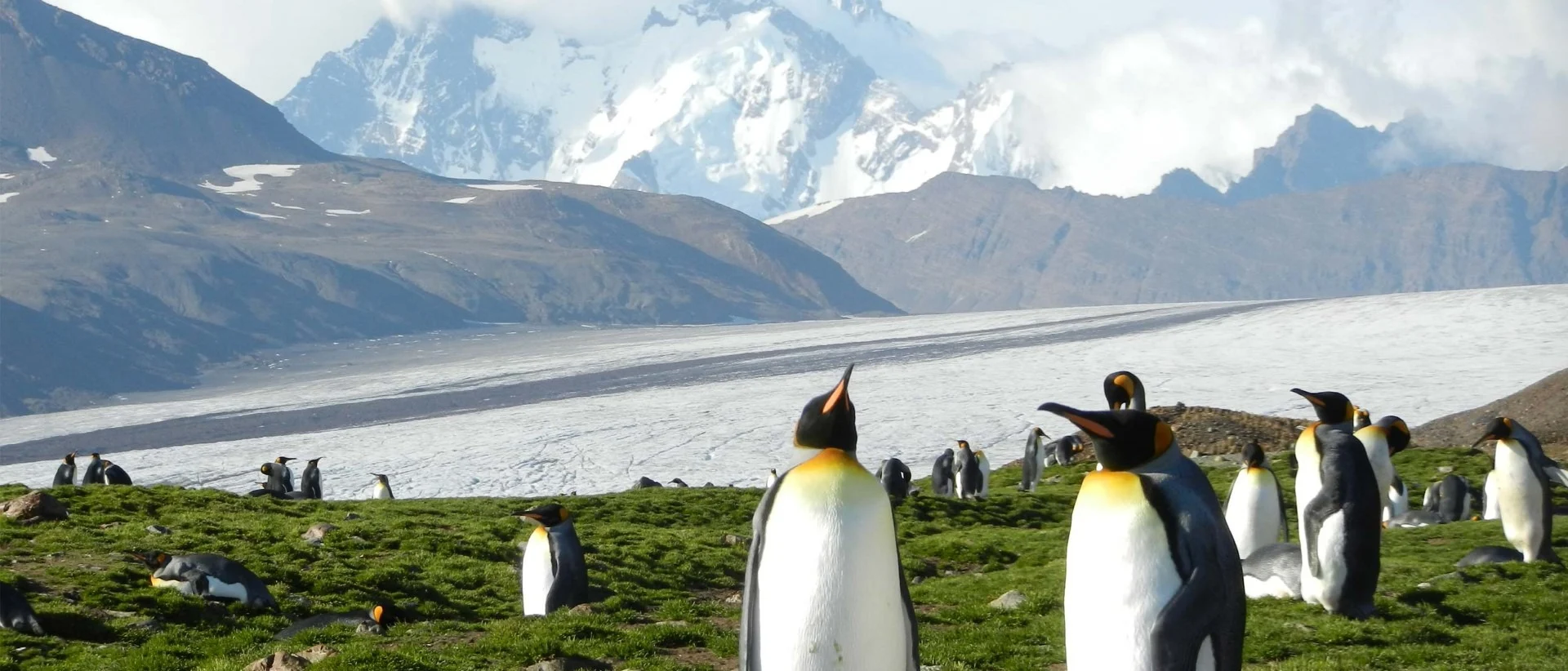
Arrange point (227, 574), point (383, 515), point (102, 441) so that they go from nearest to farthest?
point (227, 574), point (383, 515), point (102, 441)

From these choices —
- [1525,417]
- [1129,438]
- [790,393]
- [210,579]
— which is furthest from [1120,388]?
[790,393]

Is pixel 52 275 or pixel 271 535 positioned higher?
pixel 52 275

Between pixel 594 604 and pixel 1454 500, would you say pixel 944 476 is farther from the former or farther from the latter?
pixel 594 604

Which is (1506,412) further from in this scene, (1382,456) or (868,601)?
(868,601)

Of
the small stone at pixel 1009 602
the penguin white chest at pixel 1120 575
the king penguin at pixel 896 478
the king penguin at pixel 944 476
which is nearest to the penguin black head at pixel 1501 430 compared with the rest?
the small stone at pixel 1009 602

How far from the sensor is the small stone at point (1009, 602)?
12.1 meters

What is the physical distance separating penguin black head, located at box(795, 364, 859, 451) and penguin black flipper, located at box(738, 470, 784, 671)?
0.26m

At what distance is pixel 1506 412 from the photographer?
34406mm

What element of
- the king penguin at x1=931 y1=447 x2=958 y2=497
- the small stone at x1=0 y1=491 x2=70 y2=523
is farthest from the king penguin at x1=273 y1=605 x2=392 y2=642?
the king penguin at x1=931 y1=447 x2=958 y2=497

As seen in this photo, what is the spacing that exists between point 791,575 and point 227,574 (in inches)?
308

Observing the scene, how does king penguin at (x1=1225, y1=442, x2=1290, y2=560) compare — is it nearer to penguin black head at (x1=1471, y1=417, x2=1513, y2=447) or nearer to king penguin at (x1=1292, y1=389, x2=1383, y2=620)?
penguin black head at (x1=1471, y1=417, x2=1513, y2=447)

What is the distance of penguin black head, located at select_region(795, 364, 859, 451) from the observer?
6.05 meters

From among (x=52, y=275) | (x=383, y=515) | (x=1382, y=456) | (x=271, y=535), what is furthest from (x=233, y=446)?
(x=52, y=275)

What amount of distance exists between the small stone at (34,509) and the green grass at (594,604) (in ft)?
0.99
